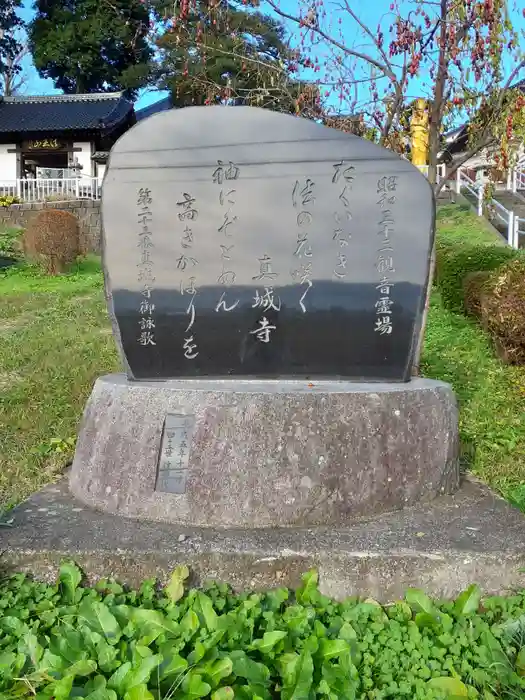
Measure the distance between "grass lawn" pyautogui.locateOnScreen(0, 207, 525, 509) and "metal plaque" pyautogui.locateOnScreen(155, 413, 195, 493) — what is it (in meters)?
0.94

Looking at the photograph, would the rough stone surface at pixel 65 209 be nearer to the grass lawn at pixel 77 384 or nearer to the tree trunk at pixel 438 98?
the grass lawn at pixel 77 384

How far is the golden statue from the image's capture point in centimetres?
575

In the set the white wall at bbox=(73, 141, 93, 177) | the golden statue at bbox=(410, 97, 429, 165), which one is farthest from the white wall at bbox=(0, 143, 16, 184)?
the golden statue at bbox=(410, 97, 429, 165)

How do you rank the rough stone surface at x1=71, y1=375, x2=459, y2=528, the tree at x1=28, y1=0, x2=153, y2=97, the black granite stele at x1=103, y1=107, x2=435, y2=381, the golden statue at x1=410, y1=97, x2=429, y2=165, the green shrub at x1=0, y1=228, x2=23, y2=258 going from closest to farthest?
the rough stone surface at x1=71, y1=375, x2=459, y2=528
the black granite stele at x1=103, y1=107, x2=435, y2=381
the golden statue at x1=410, y1=97, x2=429, y2=165
the green shrub at x1=0, y1=228, x2=23, y2=258
the tree at x1=28, y1=0, x2=153, y2=97

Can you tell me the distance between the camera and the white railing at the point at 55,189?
17.7 m

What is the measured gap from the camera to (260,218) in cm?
300

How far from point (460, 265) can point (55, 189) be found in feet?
44.6

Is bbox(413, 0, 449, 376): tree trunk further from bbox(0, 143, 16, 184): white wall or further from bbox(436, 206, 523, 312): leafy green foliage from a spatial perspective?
bbox(0, 143, 16, 184): white wall

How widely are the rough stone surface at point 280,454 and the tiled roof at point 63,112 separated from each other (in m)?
20.6

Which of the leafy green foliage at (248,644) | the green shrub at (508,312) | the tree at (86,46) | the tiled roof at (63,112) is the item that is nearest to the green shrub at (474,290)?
the green shrub at (508,312)

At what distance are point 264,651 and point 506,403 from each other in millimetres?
3420

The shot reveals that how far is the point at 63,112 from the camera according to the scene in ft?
73.9

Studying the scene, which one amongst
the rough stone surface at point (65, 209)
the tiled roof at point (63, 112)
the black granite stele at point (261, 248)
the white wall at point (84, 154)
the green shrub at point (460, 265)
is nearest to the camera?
the black granite stele at point (261, 248)

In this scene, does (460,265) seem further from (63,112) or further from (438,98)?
(63,112)
